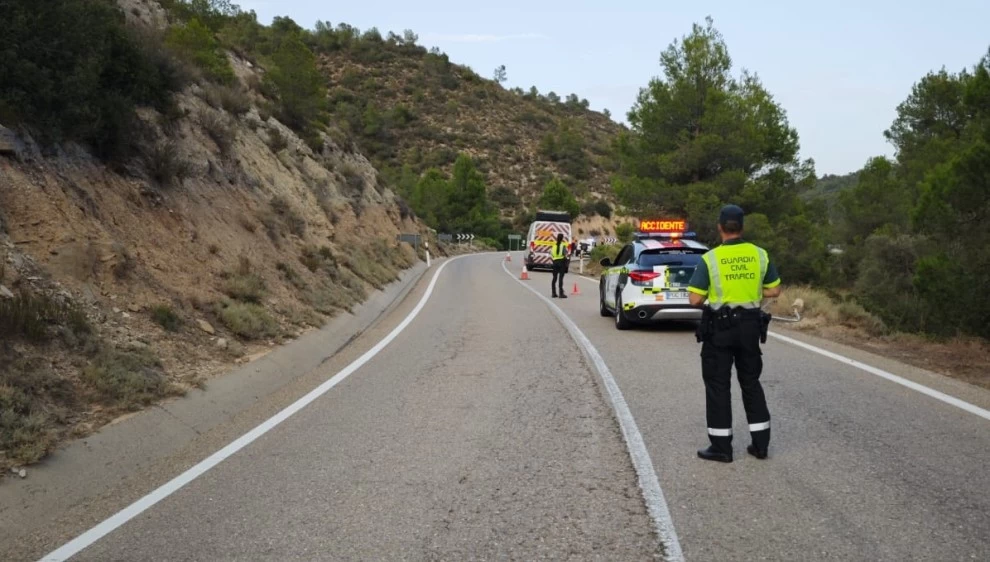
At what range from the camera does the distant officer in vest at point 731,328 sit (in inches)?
231

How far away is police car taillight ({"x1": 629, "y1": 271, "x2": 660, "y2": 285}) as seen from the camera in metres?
13.2

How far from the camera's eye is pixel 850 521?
15.1 ft

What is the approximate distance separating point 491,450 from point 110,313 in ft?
16.7

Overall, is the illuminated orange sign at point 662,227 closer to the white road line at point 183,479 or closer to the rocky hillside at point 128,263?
the rocky hillside at point 128,263

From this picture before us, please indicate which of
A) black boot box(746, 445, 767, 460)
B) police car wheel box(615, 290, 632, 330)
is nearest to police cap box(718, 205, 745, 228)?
black boot box(746, 445, 767, 460)

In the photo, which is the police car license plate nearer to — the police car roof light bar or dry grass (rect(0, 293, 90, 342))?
the police car roof light bar

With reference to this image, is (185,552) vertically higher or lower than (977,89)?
lower

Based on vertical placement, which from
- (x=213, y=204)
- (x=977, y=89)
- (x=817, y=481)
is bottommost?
(x=817, y=481)

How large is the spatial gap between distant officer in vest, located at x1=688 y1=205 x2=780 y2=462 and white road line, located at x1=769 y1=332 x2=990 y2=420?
110 inches

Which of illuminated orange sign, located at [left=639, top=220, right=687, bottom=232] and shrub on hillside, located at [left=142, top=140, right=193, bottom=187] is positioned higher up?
shrub on hillside, located at [left=142, top=140, right=193, bottom=187]

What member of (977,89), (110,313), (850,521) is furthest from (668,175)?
(850,521)

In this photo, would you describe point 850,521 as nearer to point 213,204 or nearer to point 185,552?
point 185,552

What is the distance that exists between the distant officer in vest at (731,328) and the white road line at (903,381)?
9.16 ft

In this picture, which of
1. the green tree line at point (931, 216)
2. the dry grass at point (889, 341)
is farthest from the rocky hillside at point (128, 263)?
the green tree line at point (931, 216)
